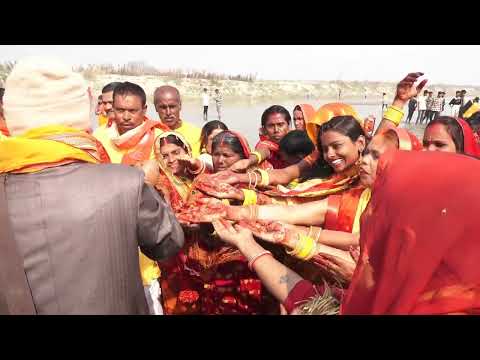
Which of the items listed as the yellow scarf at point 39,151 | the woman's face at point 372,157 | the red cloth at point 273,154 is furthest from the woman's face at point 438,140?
the yellow scarf at point 39,151

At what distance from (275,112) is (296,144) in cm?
38

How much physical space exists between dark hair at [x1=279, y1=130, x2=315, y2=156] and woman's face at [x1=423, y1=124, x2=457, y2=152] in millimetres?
993

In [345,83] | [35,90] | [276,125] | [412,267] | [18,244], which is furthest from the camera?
[276,125]

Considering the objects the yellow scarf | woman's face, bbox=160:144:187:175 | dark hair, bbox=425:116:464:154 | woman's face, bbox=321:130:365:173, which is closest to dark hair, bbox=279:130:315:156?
woman's face, bbox=321:130:365:173

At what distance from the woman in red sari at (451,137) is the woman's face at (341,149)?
39 cm

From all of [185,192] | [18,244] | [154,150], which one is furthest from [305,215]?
[18,244]

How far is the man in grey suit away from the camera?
Result: 146 cm

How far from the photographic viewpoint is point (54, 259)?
148cm

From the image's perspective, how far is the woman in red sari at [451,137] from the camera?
2393 millimetres

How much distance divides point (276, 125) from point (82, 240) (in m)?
2.42

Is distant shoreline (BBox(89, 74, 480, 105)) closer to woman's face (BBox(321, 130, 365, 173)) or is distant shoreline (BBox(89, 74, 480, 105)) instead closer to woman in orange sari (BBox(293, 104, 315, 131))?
woman in orange sari (BBox(293, 104, 315, 131))

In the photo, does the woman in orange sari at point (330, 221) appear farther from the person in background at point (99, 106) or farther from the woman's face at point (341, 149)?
the person in background at point (99, 106)

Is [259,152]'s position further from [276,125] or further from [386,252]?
[386,252]

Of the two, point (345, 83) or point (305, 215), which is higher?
point (345, 83)
